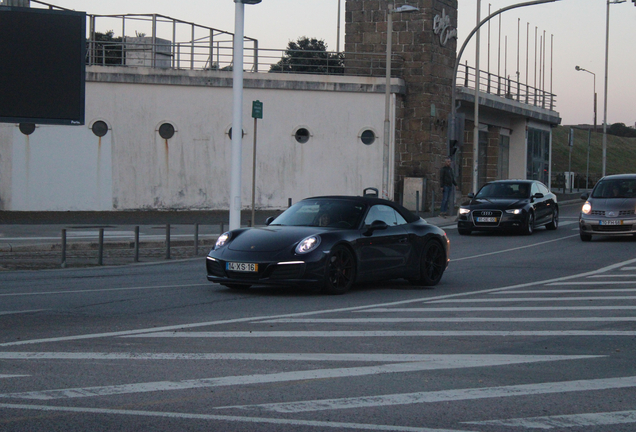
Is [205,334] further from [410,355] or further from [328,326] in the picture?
[410,355]

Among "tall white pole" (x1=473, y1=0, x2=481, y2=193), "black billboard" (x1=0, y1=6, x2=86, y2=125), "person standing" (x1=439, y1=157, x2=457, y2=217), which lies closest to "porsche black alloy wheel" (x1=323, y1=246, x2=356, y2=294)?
"black billboard" (x1=0, y1=6, x2=86, y2=125)

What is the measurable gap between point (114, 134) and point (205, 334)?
25479 millimetres

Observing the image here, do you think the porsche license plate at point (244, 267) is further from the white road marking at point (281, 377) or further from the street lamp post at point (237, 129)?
the street lamp post at point (237, 129)

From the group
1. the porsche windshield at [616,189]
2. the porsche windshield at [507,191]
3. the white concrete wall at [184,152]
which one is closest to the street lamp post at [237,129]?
the porsche windshield at [507,191]

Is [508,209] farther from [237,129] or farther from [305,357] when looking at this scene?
[305,357]

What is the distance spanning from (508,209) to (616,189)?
2.88 m

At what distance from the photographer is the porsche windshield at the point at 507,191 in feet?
80.8

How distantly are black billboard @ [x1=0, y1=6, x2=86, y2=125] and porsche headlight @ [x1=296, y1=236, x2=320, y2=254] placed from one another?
38.2ft

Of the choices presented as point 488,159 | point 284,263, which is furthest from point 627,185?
point 488,159

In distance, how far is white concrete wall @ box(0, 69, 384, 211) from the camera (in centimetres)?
3164

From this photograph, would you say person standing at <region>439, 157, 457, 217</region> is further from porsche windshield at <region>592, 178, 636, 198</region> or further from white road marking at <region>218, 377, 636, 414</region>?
white road marking at <region>218, 377, 636, 414</region>

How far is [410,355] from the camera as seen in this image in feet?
23.5

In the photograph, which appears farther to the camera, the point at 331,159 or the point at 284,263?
the point at 331,159

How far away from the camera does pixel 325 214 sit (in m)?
12.2
